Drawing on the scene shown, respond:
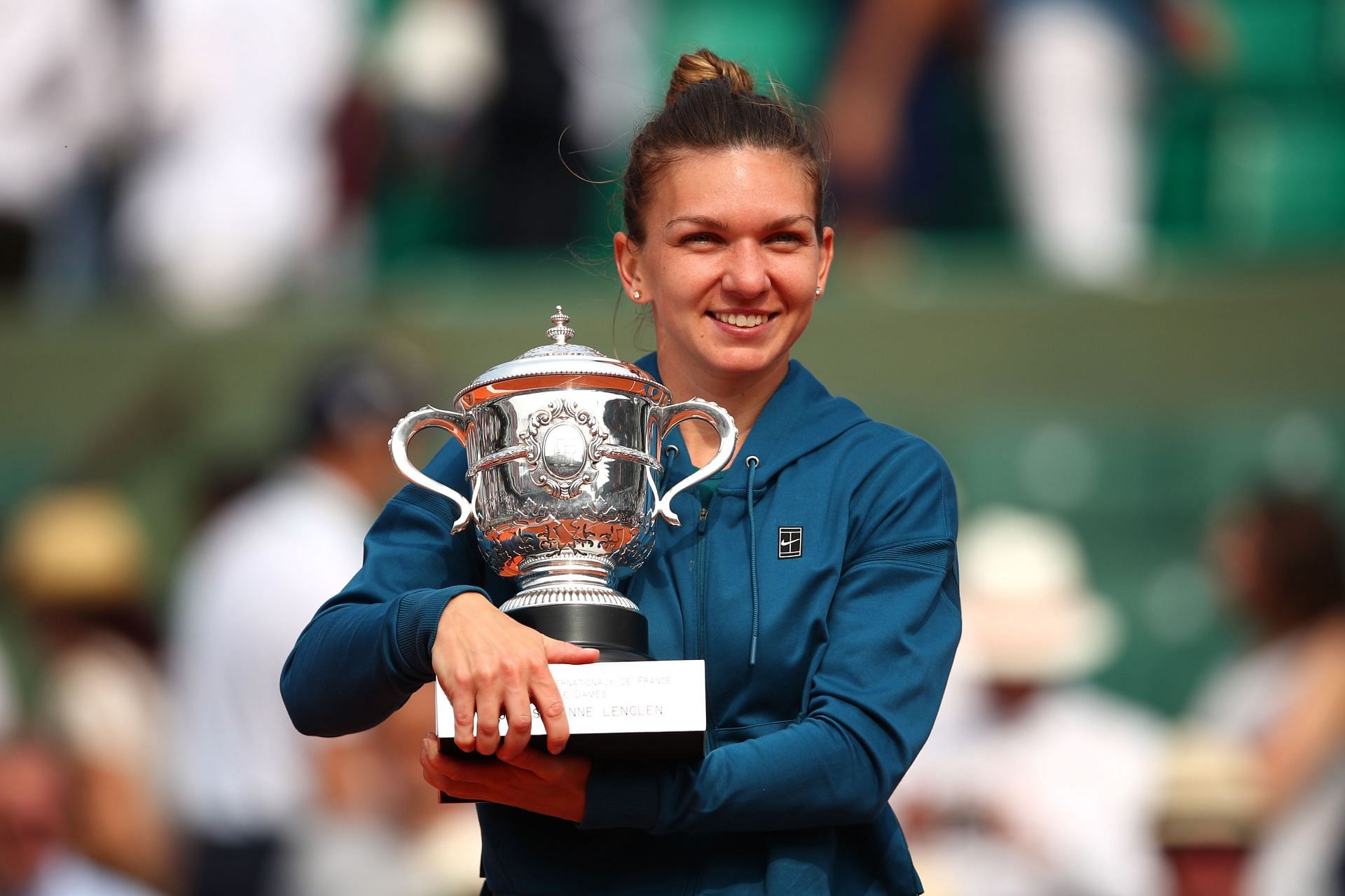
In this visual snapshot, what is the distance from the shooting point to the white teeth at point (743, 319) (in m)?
2.09

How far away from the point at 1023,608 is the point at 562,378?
12.0 feet

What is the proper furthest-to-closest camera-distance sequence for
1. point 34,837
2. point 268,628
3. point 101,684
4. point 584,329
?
point 584,329, point 101,684, point 268,628, point 34,837

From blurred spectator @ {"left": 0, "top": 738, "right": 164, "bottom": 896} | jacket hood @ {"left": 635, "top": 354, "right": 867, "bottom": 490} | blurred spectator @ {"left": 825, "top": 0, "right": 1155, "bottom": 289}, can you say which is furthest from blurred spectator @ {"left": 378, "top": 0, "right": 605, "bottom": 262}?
jacket hood @ {"left": 635, "top": 354, "right": 867, "bottom": 490}

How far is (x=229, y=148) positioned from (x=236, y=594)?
Answer: 104 inches

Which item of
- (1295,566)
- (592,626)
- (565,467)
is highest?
(1295,566)

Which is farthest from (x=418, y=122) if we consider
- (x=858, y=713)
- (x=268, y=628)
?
(x=858, y=713)

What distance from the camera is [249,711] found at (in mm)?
5098

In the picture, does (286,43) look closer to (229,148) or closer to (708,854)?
(229,148)

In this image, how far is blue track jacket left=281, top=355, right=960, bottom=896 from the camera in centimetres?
188

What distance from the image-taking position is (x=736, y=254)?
2.07 metres

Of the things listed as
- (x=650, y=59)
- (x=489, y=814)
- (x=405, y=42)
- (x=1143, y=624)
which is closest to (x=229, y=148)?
(x=405, y=42)

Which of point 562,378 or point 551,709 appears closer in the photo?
point 551,709

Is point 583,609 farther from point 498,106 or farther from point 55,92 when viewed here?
point 55,92

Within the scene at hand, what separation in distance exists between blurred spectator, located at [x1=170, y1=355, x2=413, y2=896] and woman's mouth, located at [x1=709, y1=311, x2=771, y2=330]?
300 cm
